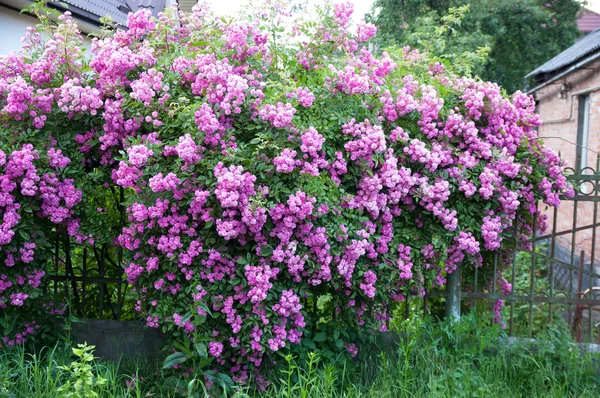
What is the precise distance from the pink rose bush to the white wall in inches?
165

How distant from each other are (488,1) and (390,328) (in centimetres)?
1861

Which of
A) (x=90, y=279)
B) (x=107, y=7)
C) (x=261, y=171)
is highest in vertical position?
(x=107, y=7)

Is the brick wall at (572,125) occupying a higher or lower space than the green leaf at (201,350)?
higher

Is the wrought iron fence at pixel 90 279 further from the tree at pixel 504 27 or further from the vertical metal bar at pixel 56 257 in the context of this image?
the tree at pixel 504 27

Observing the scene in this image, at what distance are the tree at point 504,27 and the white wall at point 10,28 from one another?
11.8 m

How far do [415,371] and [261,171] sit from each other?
1.60 meters

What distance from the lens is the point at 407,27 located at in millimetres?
18609

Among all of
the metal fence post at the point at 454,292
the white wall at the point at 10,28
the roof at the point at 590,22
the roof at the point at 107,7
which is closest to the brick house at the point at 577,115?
the metal fence post at the point at 454,292

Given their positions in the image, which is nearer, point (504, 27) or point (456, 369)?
point (456, 369)

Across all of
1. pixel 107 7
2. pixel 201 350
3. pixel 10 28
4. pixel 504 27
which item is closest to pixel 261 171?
pixel 201 350

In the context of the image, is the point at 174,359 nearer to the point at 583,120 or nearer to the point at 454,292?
the point at 454,292

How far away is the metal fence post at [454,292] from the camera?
4535 millimetres

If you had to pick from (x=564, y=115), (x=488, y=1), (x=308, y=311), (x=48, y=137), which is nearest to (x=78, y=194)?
(x=48, y=137)

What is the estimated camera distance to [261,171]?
348 centimetres
